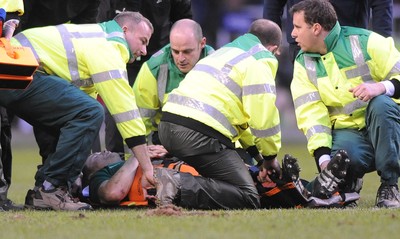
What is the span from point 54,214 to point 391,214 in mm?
2419

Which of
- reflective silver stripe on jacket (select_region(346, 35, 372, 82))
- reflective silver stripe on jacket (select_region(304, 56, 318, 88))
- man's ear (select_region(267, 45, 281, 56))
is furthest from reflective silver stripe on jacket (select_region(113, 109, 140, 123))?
reflective silver stripe on jacket (select_region(346, 35, 372, 82))

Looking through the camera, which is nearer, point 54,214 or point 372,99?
point 54,214

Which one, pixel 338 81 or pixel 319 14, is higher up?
pixel 319 14

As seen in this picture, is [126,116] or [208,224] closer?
[208,224]

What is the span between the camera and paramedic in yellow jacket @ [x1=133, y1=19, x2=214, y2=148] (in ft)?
31.9

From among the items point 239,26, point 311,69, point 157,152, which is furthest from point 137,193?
point 239,26

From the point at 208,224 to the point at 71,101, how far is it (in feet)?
6.34

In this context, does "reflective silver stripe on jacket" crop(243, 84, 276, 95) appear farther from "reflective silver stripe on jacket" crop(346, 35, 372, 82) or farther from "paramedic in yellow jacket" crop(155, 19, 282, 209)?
"reflective silver stripe on jacket" crop(346, 35, 372, 82)

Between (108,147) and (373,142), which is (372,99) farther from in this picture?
(108,147)

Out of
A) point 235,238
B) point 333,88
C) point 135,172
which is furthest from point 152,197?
point 235,238

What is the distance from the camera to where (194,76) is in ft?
29.6

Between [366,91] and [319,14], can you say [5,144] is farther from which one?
[366,91]

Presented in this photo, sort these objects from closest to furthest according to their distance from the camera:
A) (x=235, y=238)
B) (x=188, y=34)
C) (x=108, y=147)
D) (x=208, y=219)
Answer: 1. (x=235, y=238)
2. (x=208, y=219)
3. (x=188, y=34)
4. (x=108, y=147)

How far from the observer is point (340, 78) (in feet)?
30.5
